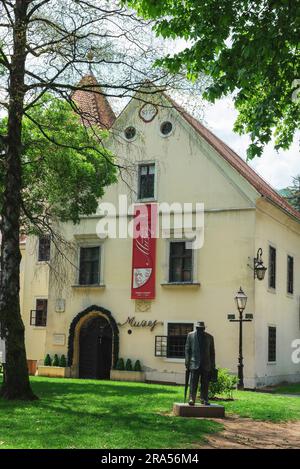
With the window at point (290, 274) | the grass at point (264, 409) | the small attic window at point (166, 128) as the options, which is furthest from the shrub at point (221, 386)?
the window at point (290, 274)

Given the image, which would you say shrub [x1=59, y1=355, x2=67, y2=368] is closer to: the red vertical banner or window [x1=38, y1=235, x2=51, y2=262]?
the red vertical banner

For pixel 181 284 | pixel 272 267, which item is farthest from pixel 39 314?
pixel 272 267

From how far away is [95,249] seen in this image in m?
28.4

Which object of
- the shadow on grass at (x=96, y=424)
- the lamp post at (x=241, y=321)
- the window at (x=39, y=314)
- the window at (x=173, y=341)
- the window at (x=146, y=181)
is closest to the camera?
the shadow on grass at (x=96, y=424)

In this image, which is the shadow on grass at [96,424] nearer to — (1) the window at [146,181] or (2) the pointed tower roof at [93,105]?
(2) the pointed tower roof at [93,105]

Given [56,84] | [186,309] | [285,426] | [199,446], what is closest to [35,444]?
[199,446]

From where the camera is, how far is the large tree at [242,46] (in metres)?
11.2

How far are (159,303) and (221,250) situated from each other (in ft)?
11.1

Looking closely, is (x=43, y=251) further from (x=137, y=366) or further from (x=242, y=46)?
(x=242, y=46)

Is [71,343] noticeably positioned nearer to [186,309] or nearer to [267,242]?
[186,309]

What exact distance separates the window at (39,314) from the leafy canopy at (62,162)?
12.1m

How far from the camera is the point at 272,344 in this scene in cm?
2681

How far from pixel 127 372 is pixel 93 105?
1150 centimetres

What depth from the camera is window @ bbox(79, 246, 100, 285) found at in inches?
1112
